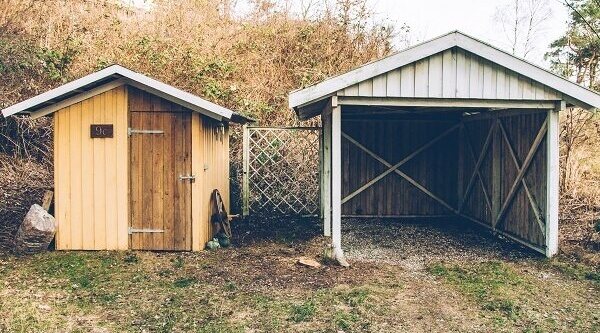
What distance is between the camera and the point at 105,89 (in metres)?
8.12

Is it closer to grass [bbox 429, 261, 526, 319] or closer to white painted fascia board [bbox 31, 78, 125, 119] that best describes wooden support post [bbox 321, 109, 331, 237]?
grass [bbox 429, 261, 526, 319]

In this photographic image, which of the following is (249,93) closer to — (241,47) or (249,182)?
(241,47)

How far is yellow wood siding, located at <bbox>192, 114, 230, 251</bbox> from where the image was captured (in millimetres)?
8188

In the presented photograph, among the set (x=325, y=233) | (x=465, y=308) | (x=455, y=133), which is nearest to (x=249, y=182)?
(x=325, y=233)

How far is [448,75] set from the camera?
7.47 meters

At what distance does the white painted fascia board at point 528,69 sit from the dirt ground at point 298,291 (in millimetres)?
2254

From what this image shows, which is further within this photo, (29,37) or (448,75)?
(29,37)

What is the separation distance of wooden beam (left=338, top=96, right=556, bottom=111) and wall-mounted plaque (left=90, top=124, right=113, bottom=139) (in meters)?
3.37

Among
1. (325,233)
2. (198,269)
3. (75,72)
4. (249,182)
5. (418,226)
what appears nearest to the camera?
(198,269)

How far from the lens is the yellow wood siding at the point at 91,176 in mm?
8172

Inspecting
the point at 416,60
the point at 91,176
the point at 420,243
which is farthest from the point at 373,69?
the point at 91,176

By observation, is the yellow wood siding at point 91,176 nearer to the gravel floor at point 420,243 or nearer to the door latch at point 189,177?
the door latch at point 189,177

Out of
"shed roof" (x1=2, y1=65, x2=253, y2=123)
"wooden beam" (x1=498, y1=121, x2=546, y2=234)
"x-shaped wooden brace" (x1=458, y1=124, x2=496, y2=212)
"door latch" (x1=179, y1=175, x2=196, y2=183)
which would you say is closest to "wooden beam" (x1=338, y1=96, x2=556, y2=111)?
"wooden beam" (x1=498, y1=121, x2=546, y2=234)

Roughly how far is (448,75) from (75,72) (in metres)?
9.20
